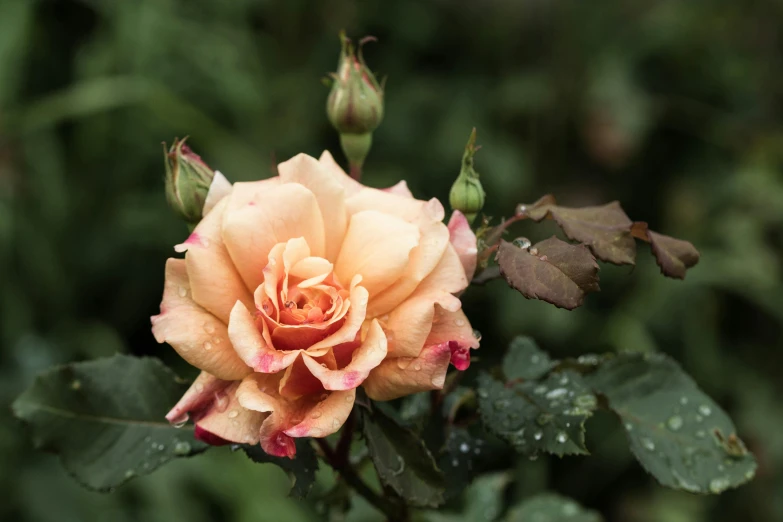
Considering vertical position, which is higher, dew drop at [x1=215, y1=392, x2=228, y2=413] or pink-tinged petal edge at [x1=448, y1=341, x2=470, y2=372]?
pink-tinged petal edge at [x1=448, y1=341, x2=470, y2=372]

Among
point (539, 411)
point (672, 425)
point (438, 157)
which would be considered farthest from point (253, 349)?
point (438, 157)

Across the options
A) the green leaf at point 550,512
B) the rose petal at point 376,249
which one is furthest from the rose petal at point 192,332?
A: the green leaf at point 550,512

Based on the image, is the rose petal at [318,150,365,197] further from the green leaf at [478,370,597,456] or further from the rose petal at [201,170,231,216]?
the green leaf at [478,370,597,456]

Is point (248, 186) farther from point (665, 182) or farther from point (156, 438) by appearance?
point (665, 182)

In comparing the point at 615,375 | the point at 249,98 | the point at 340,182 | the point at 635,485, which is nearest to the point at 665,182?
the point at 635,485

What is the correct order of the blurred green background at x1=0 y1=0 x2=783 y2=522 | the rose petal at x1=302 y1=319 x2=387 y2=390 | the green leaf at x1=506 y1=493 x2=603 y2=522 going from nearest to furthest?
1. the rose petal at x1=302 y1=319 x2=387 y2=390
2. the green leaf at x1=506 y1=493 x2=603 y2=522
3. the blurred green background at x1=0 y1=0 x2=783 y2=522

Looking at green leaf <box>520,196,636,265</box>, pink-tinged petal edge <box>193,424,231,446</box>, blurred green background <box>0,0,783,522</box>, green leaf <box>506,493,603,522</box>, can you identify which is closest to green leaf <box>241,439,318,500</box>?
pink-tinged petal edge <box>193,424,231,446</box>
